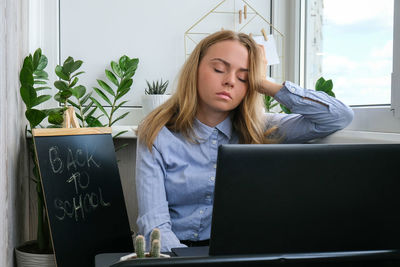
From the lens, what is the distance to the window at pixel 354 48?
5.65 feet

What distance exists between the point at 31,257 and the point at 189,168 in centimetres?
75

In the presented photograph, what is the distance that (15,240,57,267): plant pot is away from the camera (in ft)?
5.79

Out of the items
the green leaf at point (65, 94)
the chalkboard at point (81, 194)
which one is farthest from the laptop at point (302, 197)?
the green leaf at point (65, 94)

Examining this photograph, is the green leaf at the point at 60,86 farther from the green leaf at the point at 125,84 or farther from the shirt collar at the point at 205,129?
the shirt collar at the point at 205,129

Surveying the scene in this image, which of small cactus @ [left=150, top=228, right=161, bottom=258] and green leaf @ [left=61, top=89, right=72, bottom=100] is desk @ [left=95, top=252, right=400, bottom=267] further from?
green leaf @ [left=61, top=89, right=72, bottom=100]

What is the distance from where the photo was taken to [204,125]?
1.50 metres

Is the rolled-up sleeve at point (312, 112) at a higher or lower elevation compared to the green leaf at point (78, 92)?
lower

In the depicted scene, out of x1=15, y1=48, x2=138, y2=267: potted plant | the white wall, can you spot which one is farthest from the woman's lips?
the white wall

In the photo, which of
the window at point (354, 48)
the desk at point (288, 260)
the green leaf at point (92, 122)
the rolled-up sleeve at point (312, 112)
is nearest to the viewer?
the desk at point (288, 260)

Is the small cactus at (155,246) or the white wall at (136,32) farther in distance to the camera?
the white wall at (136,32)

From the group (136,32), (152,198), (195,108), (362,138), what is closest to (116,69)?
(136,32)

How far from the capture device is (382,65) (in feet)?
5.67

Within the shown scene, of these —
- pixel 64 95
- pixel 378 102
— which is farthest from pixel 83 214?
pixel 378 102

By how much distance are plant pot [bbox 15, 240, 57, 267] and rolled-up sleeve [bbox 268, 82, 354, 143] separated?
39.8 inches
